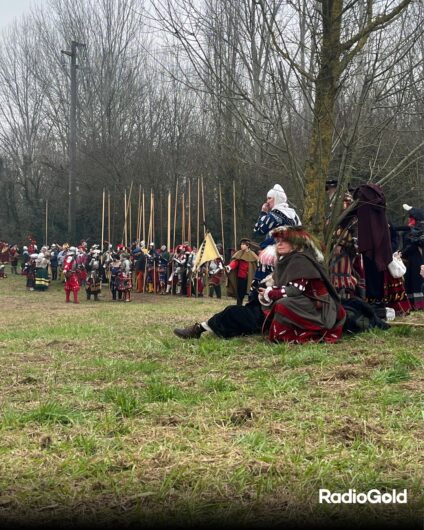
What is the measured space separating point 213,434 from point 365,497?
3.64 feet

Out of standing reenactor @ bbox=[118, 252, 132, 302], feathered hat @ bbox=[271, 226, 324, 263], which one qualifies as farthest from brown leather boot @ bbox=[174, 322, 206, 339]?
standing reenactor @ bbox=[118, 252, 132, 302]

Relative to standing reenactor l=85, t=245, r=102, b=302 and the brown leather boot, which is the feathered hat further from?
standing reenactor l=85, t=245, r=102, b=302

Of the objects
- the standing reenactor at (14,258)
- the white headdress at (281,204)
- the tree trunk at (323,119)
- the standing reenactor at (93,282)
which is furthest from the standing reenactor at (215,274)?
the tree trunk at (323,119)

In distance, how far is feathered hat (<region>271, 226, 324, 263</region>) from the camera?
23.9ft

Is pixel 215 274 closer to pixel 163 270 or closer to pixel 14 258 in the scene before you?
pixel 163 270

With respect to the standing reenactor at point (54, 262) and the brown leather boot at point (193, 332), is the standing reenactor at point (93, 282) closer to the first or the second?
the standing reenactor at point (54, 262)

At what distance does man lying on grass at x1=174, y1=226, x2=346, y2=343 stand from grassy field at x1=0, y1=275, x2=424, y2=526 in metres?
0.42

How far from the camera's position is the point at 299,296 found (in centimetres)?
706

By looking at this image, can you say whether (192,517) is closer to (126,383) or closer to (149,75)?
(126,383)

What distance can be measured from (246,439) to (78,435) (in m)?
0.91

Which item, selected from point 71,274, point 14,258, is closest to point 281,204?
point 71,274

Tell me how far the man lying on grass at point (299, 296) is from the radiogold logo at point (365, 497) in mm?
4073

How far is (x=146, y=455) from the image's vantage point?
135 inches

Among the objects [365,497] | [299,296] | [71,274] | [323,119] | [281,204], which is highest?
[323,119]
